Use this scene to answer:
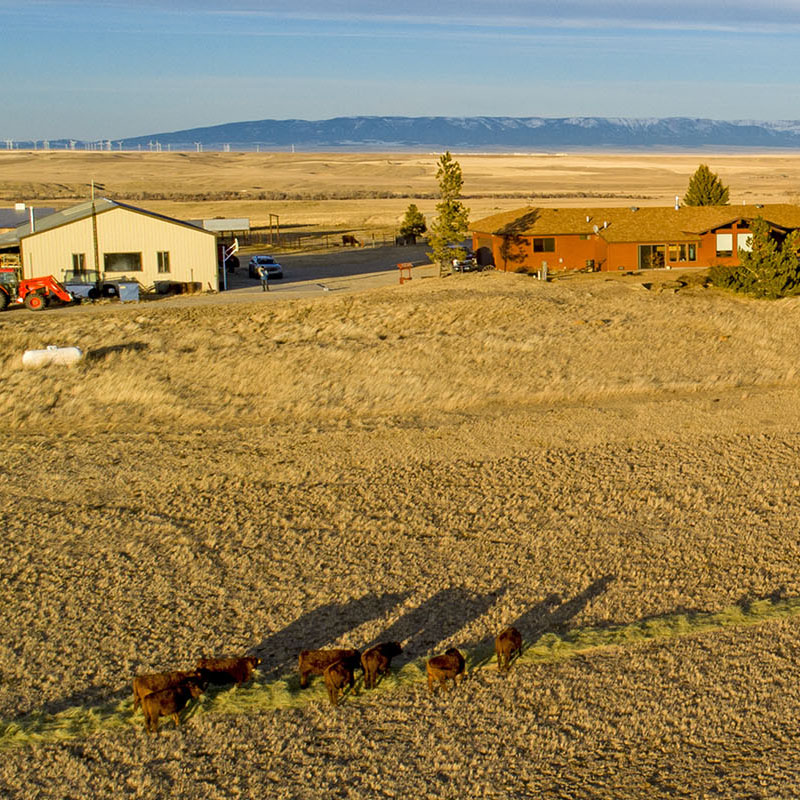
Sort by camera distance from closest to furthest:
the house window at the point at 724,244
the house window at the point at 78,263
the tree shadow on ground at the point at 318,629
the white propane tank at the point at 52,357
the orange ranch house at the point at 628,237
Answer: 1. the tree shadow on ground at the point at 318,629
2. the white propane tank at the point at 52,357
3. the house window at the point at 78,263
4. the orange ranch house at the point at 628,237
5. the house window at the point at 724,244

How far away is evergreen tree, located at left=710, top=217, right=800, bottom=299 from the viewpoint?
4256 centimetres

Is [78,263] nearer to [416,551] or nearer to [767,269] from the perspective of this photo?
[767,269]

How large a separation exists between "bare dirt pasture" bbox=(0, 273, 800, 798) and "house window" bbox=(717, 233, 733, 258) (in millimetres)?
20788

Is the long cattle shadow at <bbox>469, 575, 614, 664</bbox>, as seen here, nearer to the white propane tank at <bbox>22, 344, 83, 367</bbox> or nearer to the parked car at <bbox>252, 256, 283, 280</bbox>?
the white propane tank at <bbox>22, 344, 83, 367</bbox>

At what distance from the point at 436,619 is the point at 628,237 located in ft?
138

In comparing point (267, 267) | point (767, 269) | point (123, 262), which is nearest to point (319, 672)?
point (767, 269)

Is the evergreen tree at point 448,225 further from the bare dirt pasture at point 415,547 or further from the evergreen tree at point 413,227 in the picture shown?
the evergreen tree at point 413,227

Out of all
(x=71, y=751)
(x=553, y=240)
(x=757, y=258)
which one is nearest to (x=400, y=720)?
(x=71, y=751)

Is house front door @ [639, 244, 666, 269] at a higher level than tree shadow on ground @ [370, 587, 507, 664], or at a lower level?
higher

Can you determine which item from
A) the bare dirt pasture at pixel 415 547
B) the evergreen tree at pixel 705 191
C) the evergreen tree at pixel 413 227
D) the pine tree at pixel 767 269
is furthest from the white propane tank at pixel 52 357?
the evergreen tree at pixel 413 227

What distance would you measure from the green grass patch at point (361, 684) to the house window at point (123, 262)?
38.1 metres

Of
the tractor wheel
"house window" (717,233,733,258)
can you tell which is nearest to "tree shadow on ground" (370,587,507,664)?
the tractor wheel

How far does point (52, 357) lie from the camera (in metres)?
31.2

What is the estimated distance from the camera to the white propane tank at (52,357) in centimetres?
3100
